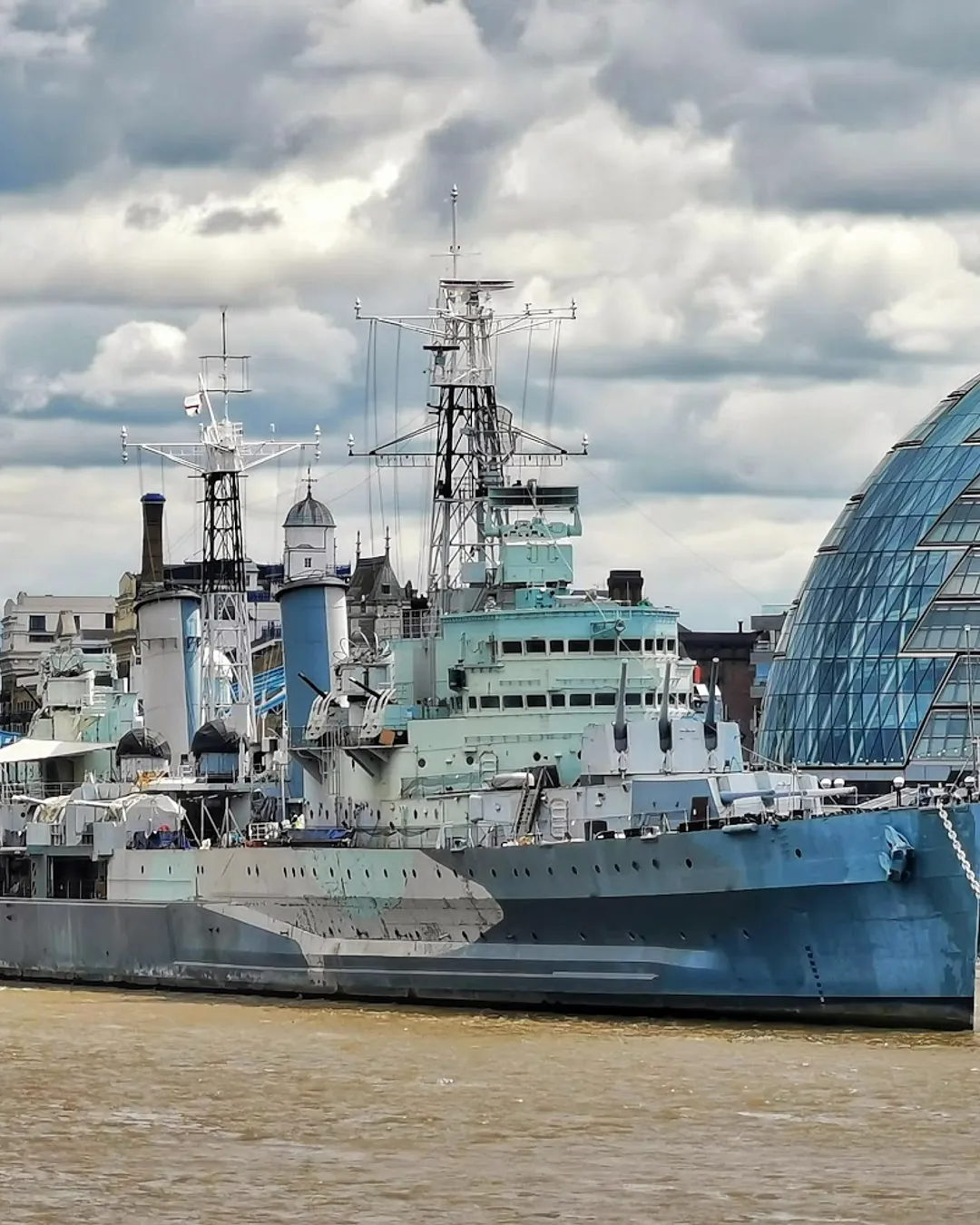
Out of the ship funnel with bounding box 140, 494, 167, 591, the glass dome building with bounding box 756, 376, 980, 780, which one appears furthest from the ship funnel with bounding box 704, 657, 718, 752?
the ship funnel with bounding box 140, 494, 167, 591

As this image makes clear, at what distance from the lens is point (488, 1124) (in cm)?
3597

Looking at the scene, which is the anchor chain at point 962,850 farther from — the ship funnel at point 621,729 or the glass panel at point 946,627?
the glass panel at point 946,627

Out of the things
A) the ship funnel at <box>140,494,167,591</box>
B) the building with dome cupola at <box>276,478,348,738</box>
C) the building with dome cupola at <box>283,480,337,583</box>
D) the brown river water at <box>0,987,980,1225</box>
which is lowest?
the brown river water at <box>0,987,980,1225</box>

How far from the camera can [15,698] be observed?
123 m

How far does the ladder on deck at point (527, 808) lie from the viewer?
49625mm

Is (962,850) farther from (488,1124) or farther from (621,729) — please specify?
(488,1124)

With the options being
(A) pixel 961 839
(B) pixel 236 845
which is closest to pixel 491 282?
(B) pixel 236 845

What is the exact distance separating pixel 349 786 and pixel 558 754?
5.47 m

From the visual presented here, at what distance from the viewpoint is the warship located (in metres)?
45.0

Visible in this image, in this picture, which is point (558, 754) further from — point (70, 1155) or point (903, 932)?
point (70, 1155)

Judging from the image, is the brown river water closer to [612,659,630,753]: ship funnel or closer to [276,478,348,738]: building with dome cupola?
[612,659,630,753]: ship funnel

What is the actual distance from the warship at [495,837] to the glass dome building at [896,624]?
3610 cm

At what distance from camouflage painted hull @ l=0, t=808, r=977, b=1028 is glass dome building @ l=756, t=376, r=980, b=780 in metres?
41.5

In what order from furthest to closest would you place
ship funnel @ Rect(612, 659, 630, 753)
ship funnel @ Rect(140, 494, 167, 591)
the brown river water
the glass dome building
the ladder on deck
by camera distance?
1. ship funnel @ Rect(140, 494, 167, 591)
2. the glass dome building
3. the ladder on deck
4. ship funnel @ Rect(612, 659, 630, 753)
5. the brown river water
